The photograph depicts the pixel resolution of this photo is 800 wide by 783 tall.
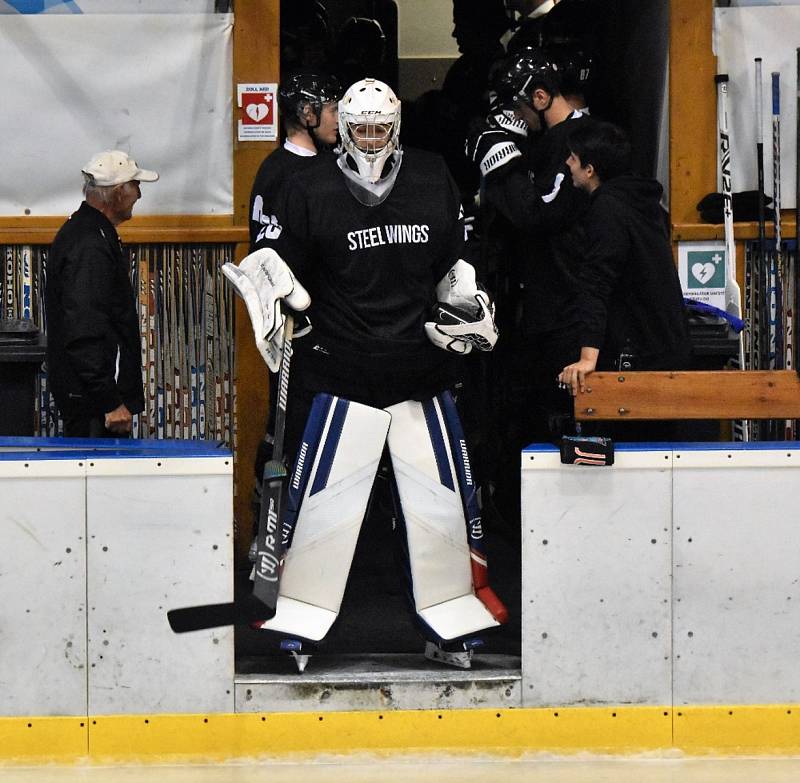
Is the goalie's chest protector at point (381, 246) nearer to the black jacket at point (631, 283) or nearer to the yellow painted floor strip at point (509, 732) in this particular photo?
the black jacket at point (631, 283)

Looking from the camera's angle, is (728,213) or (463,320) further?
(728,213)

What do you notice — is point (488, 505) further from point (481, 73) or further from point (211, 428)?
point (481, 73)

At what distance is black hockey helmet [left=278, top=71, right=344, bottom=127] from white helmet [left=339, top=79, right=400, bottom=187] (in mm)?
1406

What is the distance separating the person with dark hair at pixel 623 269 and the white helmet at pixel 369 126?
0.80 m

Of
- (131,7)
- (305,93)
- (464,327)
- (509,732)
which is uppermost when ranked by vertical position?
(131,7)

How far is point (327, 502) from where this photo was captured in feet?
14.3

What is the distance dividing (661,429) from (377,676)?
141 centimetres

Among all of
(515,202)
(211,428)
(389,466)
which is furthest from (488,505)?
(389,466)

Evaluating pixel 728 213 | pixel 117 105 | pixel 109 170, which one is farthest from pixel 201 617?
pixel 728 213

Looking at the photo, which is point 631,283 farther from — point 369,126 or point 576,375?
point 369,126

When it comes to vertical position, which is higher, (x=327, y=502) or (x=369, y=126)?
(x=369, y=126)

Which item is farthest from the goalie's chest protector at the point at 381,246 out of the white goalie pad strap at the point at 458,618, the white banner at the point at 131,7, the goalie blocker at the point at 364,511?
the white banner at the point at 131,7

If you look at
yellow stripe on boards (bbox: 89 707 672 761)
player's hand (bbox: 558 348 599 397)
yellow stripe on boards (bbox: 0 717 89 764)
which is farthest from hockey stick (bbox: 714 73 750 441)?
yellow stripe on boards (bbox: 0 717 89 764)

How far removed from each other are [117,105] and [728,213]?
269cm
